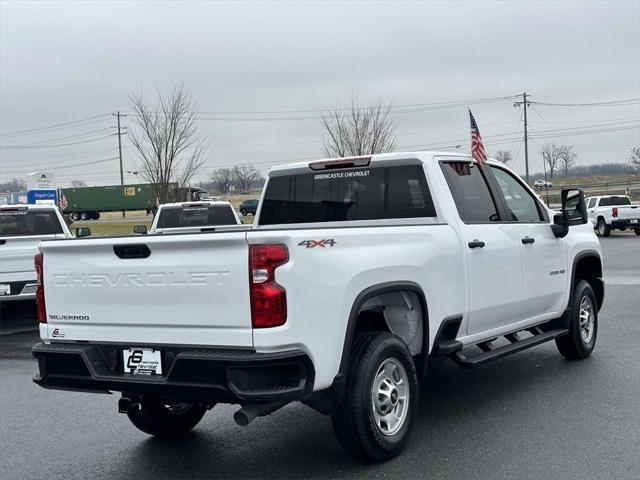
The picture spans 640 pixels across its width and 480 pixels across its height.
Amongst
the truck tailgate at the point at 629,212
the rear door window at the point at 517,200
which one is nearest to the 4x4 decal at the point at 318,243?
the rear door window at the point at 517,200

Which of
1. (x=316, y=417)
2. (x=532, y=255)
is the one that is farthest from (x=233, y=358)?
(x=532, y=255)

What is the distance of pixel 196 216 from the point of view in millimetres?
13445

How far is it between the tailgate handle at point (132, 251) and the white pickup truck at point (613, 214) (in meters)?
27.0

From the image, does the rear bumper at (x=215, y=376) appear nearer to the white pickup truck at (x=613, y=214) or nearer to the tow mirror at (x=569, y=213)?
the tow mirror at (x=569, y=213)

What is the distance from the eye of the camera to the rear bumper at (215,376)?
12.9 feet

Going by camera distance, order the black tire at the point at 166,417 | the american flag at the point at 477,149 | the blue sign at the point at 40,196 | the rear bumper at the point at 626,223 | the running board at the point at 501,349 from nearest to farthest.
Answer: the black tire at the point at 166,417, the running board at the point at 501,349, the american flag at the point at 477,149, the blue sign at the point at 40,196, the rear bumper at the point at 626,223

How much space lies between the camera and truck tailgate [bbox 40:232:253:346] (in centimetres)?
400

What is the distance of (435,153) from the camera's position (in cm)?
584

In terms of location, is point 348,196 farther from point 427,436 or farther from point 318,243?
point 427,436

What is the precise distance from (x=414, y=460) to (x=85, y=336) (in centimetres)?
231

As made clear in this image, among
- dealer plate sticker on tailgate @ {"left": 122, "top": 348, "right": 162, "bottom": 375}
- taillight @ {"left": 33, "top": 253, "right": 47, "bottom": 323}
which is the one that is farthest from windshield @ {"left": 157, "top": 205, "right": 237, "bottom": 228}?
dealer plate sticker on tailgate @ {"left": 122, "top": 348, "right": 162, "bottom": 375}

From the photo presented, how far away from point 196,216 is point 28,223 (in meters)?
2.97

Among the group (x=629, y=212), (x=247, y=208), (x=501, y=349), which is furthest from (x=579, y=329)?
(x=247, y=208)

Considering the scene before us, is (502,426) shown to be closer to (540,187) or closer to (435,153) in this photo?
(435,153)
